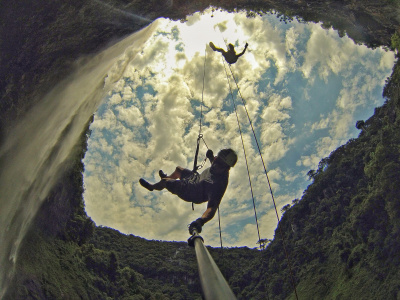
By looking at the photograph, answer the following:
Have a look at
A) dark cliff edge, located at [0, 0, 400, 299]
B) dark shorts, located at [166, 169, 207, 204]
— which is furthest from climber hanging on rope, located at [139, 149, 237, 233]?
dark cliff edge, located at [0, 0, 400, 299]

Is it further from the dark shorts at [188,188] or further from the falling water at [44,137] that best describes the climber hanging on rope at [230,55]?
the dark shorts at [188,188]

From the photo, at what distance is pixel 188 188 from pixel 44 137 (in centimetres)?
685

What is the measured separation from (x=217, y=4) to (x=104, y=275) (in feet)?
100

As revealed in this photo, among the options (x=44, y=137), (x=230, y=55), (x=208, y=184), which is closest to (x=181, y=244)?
(x=44, y=137)

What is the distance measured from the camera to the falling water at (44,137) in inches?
346

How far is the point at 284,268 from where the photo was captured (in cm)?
5459

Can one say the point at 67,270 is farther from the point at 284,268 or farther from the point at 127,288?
the point at 284,268

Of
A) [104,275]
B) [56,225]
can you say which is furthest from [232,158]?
[104,275]

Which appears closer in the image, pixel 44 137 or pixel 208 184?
pixel 208 184

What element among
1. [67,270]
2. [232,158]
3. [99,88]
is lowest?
[232,158]

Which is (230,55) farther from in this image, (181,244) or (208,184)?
(181,244)

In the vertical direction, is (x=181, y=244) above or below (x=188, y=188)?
above

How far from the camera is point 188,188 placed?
7035mm

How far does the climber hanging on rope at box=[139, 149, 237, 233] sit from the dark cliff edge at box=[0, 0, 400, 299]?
1.94m
